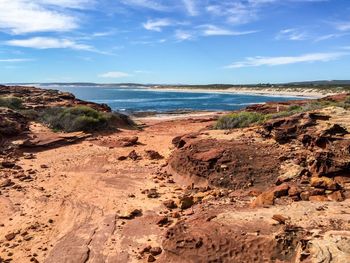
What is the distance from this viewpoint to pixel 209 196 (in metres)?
9.80

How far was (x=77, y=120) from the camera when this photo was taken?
20.8 meters

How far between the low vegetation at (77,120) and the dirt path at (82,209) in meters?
5.16

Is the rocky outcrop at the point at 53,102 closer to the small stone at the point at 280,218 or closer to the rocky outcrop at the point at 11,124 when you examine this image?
the rocky outcrop at the point at 11,124

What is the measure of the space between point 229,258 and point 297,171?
4.07 metres

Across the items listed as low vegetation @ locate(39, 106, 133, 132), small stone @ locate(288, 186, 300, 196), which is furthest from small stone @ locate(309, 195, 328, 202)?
low vegetation @ locate(39, 106, 133, 132)

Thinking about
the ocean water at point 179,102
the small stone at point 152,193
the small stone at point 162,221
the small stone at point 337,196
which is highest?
the small stone at point 337,196

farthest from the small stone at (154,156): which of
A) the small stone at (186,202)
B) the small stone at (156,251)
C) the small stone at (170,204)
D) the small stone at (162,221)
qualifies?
the small stone at (156,251)

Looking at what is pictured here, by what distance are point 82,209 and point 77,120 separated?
453 inches

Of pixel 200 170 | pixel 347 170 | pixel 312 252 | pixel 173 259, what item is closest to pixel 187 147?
pixel 200 170

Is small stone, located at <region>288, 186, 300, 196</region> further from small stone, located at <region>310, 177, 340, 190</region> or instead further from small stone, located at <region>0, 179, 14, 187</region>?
small stone, located at <region>0, 179, 14, 187</region>

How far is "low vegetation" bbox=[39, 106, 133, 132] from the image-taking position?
20719 mm

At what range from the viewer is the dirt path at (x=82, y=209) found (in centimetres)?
771

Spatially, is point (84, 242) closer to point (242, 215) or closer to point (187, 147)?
point (242, 215)

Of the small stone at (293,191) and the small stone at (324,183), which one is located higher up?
the small stone at (324,183)
